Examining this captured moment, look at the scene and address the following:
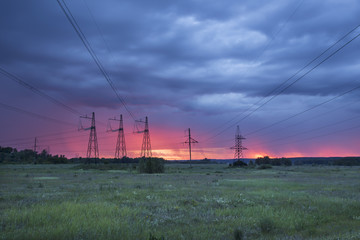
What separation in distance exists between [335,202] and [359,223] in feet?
19.3

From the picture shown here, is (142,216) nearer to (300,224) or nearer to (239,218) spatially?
(239,218)

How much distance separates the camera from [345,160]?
607 feet

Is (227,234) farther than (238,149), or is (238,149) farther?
(238,149)

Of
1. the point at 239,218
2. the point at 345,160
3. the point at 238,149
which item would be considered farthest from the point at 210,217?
the point at 345,160

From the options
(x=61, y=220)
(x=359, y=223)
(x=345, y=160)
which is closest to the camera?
(x=61, y=220)

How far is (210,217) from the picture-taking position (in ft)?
46.8

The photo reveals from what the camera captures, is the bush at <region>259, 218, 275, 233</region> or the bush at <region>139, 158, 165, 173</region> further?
the bush at <region>139, 158, 165, 173</region>

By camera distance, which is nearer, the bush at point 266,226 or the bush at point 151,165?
the bush at point 266,226

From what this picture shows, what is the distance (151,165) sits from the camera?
74688 mm

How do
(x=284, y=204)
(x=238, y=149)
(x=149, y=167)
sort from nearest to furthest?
(x=284, y=204)
(x=149, y=167)
(x=238, y=149)

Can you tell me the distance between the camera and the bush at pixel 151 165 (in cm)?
7475

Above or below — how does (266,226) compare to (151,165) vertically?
below

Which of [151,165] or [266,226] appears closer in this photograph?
[266,226]

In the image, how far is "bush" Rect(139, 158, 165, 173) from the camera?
74750 millimetres
